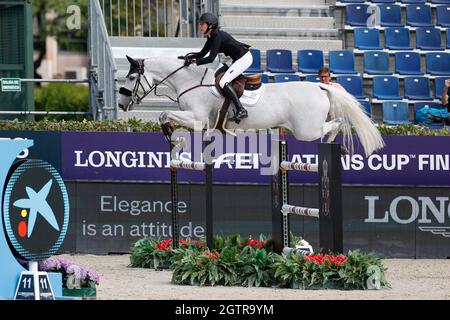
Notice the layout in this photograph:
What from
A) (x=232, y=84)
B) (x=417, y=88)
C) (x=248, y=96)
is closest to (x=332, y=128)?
(x=248, y=96)

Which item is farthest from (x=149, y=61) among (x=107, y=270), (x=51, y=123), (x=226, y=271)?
(x=226, y=271)

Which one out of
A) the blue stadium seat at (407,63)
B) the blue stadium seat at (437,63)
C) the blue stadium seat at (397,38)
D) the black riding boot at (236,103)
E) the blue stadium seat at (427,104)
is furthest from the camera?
the blue stadium seat at (397,38)

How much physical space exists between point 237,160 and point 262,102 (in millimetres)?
763

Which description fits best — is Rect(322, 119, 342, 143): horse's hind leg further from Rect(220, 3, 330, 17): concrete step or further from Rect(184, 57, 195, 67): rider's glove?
Rect(220, 3, 330, 17): concrete step

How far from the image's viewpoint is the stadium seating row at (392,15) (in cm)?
2041

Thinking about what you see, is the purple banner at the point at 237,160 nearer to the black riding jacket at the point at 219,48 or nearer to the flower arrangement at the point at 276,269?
the black riding jacket at the point at 219,48

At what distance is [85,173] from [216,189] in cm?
158

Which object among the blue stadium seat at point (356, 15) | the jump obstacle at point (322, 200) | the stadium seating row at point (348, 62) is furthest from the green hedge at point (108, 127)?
the blue stadium seat at point (356, 15)

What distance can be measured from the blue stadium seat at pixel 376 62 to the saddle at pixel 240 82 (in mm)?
5153

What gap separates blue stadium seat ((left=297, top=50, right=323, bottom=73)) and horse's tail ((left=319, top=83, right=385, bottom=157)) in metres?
4.11

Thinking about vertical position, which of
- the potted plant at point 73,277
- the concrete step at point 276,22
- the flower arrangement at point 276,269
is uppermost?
the concrete step at point 276,22

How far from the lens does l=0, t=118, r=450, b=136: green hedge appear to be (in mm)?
14906

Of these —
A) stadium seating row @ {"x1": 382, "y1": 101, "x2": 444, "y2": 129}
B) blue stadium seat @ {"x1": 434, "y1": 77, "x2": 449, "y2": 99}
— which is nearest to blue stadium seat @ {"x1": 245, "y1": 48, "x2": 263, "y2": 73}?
stadium seating row @ {"x1": 382, "y1": 101, "x2": 444, "y2": 129}
